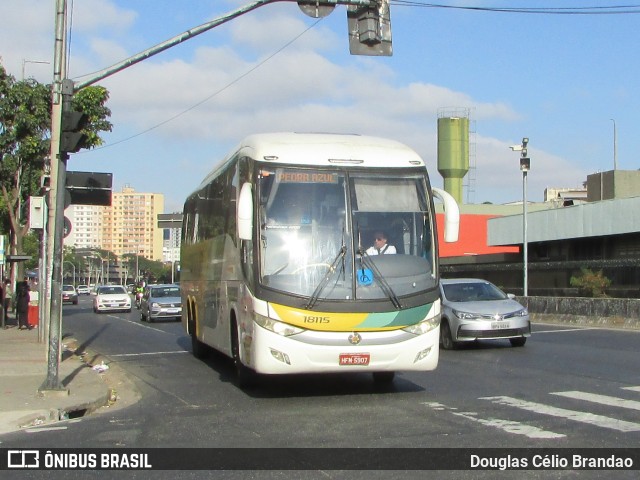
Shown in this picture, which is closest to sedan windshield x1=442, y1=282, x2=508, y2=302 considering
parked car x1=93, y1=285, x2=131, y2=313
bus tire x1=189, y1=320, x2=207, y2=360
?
bus tire x1=189, y1=320, x2=207, y2=360

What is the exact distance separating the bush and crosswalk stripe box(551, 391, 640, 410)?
78.6 ft

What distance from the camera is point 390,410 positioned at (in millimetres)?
10219

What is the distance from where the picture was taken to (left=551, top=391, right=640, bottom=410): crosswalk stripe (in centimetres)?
1019

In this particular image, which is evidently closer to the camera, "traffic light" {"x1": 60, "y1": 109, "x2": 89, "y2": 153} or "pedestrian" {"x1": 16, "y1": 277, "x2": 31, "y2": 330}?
"traffic light" {"x1": 60, "y1": 109, "x2": 89, "y2": 153}

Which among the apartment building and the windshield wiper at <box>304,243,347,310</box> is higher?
the apartment building

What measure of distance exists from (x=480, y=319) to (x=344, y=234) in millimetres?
7886

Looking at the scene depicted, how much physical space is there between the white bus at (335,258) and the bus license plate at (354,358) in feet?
0.04

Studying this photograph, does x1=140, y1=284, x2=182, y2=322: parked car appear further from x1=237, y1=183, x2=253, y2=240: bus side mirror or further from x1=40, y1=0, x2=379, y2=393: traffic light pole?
x1=237, y1=183, x2=253, y2=240: bus side mirror

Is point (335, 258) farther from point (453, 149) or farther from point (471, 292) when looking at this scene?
point (453, 149)

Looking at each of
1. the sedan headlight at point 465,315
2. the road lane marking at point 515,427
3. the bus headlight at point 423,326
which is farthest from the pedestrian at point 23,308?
the road lane marking at point 515,427

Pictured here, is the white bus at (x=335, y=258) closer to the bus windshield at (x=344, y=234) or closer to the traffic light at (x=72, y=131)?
the bus windshield at (x=344, y=234)

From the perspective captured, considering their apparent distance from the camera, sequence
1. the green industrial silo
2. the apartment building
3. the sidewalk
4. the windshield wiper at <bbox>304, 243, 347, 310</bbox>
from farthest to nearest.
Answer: the apartment building < the green industrial silo < the windshield wiper at <bbox>304, 243, 347, 310</bbox> < the sidewalk

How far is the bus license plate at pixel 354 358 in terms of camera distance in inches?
425

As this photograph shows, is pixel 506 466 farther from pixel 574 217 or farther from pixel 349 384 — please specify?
pixel 574 217
